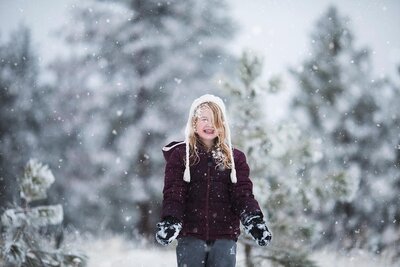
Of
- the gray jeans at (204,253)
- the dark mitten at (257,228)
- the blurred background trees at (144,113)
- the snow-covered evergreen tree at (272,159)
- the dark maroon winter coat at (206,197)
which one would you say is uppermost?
the blurred background trees at (144,113)

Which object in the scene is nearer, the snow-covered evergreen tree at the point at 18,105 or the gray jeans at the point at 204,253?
the gray jeans at the point at 204,253

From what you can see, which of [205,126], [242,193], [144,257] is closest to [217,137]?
[205,126]

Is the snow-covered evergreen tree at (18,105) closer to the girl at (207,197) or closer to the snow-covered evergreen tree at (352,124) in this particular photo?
the snow-covered evergreen tree at (352,124)

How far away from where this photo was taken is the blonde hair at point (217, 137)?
3484mm

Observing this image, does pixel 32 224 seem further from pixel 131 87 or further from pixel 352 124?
pixel 352 124

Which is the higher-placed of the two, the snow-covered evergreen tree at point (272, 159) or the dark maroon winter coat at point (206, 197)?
the snow-covered evergreen tree at point (272, 159)

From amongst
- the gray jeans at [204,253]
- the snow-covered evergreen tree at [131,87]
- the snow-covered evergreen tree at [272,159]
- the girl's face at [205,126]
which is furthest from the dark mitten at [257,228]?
the snow-covered evergreen tree at [131,87]

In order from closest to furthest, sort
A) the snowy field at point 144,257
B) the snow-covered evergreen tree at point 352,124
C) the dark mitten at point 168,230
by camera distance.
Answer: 1. the dark mitten at point 168,230
2. the snowy field at point 144,257
3. the snow-covered evergreen tree at point 352,124

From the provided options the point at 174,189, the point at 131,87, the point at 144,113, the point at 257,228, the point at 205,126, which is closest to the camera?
the point at 257,228

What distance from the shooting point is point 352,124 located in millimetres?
13344

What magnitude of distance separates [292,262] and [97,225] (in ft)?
19.7

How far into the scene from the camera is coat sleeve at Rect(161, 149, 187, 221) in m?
3.16

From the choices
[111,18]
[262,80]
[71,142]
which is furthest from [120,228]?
[262,80]

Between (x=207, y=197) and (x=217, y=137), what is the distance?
49 cm
